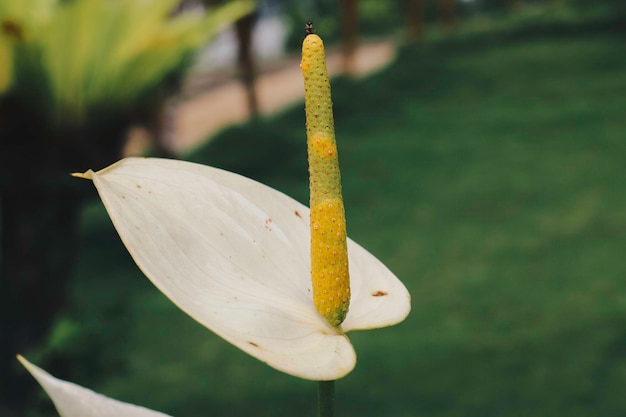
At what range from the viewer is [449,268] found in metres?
2.93

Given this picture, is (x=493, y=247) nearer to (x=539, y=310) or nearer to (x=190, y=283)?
(x=539, y=310)

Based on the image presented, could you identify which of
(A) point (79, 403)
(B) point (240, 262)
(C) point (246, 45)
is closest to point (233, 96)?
(C) point (246, 45)

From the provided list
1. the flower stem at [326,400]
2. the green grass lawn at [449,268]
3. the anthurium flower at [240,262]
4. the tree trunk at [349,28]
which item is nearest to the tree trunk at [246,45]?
the green grass lawn at [449,268]

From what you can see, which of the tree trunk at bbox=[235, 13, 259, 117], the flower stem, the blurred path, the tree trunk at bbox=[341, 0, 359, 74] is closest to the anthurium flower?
the flower stem

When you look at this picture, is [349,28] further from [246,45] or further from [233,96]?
[233,96]

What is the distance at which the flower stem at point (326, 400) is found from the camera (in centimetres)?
31

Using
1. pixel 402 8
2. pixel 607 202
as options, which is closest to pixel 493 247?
pixel 607 202

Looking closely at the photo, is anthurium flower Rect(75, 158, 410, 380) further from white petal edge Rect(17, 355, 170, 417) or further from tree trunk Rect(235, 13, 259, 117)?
tree trunk Rect(235, 13, 259, 117)

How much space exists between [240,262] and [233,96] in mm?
7421

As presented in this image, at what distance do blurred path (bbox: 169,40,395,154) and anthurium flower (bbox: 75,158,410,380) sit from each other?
484 cm

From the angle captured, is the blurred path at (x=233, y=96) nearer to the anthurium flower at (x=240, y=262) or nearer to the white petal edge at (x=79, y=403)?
the anthurium flower at (x=240, y=262)

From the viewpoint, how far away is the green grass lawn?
2.13 m

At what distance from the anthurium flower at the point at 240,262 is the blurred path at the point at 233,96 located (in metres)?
4.84

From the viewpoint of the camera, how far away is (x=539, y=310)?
2547 millimetres
